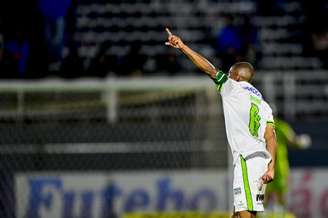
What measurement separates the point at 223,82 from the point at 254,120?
418mm

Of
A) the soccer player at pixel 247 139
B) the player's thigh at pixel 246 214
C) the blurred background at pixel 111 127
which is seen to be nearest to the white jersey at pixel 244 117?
the soccer player at pixel 247 139

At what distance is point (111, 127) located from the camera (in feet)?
45.3

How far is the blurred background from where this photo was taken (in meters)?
13.5

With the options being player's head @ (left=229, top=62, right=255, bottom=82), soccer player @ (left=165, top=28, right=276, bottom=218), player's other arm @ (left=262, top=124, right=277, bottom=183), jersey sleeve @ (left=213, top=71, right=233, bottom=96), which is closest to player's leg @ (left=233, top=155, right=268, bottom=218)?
soccer player @ (left=165, top=28, right=276, bottom=218)

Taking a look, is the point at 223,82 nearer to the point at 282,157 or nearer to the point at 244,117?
the point at 244,117

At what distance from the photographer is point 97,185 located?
14.0m

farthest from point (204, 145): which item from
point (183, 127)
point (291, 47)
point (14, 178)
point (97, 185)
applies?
point (291, 47)

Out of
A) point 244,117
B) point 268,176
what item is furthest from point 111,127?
point 268,176

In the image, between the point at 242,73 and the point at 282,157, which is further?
the point at 282,157

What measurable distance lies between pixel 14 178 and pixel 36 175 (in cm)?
28

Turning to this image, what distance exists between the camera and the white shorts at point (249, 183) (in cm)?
894

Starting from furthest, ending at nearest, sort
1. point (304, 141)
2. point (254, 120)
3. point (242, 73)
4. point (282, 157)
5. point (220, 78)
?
point (282, 157), point (304, 141), point (242, 73), point (254, 120), point (220, 78)

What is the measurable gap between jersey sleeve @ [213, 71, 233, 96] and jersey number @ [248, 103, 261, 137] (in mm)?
253

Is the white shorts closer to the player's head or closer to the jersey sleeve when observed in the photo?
the jersey sleeve
